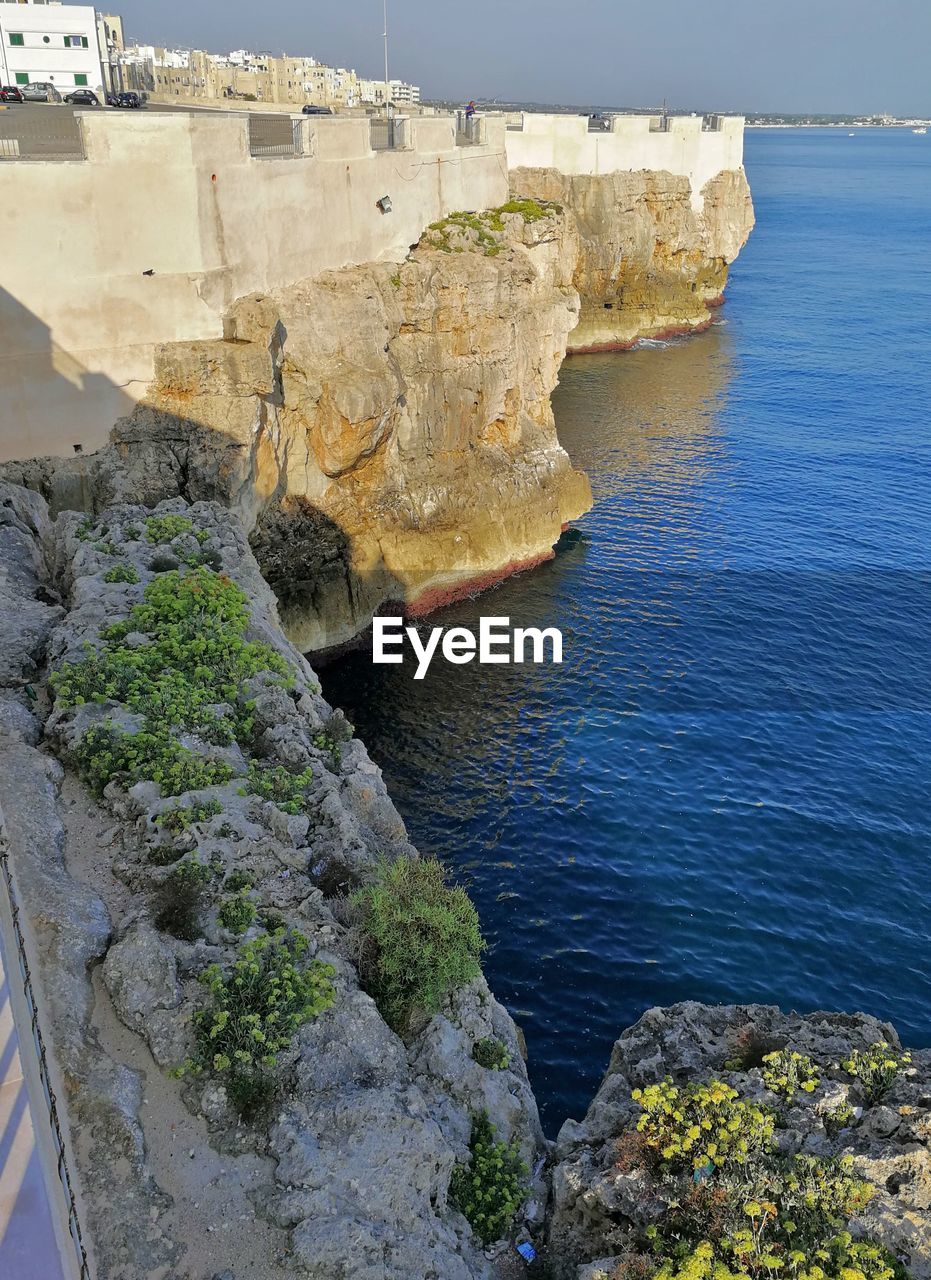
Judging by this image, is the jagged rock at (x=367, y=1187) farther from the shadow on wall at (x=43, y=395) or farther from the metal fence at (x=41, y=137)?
the metal fence at (x=41, y=137)

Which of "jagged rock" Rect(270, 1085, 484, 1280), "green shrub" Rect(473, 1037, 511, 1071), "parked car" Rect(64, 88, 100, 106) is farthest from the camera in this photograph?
"parked car" Rect(64, 88, 100, 106)

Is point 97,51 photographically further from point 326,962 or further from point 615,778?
point 326,962

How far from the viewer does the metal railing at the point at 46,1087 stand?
8.92 m

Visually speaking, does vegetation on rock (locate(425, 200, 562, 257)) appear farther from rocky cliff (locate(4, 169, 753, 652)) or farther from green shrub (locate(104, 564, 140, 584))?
green shrub (locate(104, 564, 140, 584))

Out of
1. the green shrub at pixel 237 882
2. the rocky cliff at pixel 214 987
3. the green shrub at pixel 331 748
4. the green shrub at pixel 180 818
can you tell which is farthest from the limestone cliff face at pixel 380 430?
the green shrub at pixel 237 882

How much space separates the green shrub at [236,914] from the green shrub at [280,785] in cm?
227

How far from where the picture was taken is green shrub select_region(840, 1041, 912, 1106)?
41.0 ft

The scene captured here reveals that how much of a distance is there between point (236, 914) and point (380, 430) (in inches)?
985

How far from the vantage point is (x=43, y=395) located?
2609 centimetres

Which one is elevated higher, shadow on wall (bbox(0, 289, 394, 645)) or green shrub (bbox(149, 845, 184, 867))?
shadow on wall (bbox(0, 289, 394, 645))

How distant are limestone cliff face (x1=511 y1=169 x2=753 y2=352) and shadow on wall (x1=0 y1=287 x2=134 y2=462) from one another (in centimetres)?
5413

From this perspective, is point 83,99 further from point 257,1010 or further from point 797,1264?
point 797,1264

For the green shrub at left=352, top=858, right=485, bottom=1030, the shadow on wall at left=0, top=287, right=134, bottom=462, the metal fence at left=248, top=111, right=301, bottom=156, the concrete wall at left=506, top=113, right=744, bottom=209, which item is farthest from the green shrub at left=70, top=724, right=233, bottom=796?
the concrete wall at left=506, top=113, right=744, bottom=209

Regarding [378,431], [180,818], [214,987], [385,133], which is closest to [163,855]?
[180,818]
